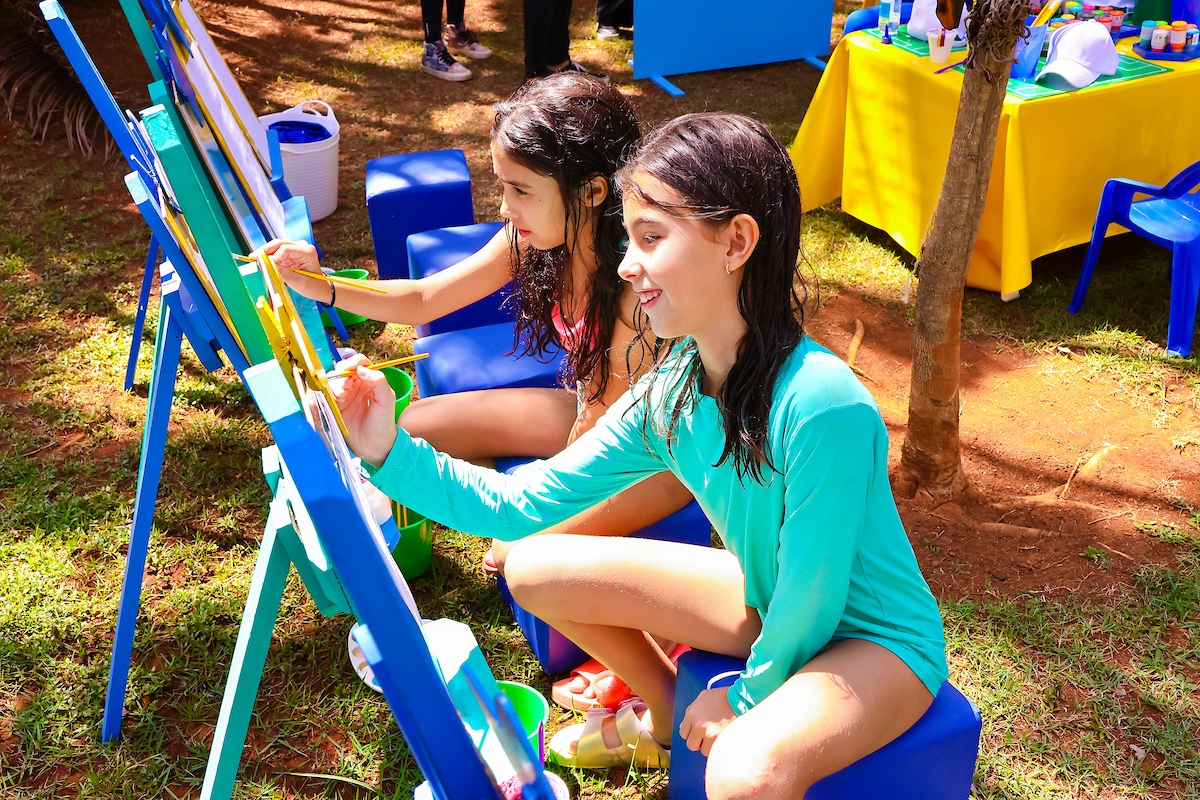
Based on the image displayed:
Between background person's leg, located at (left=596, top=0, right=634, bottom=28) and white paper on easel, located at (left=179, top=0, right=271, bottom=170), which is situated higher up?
white paper on easel, located at (left=179, top=0, right=271, bottom=170)

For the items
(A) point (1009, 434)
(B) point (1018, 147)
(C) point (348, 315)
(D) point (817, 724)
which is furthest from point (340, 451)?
(B) point (1018, 147)

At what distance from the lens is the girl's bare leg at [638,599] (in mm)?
1705

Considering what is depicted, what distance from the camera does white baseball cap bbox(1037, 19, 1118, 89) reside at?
3.32 m

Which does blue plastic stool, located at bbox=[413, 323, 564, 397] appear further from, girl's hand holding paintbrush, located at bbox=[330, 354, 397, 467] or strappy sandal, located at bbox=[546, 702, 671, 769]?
girl's hand holding paintbrush, located at bbox=[330, 354, 397, 467]

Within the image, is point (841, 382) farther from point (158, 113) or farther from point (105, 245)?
point (105, 245)

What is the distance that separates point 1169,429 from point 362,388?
248 centimetres

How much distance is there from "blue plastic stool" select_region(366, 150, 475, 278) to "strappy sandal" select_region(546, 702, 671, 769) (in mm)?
2025

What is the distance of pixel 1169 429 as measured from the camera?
2916mm

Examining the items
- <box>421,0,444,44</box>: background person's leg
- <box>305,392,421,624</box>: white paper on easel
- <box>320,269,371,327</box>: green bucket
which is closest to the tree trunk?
<box>305,392,421,624</box>: white paper on easel

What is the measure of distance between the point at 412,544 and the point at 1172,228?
2.56 metres

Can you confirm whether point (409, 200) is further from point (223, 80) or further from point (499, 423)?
point (499, 423)

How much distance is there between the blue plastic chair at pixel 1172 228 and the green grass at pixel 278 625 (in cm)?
10

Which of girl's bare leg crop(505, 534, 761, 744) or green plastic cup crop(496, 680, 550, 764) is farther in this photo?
green plastic cup crop(496, 680, 550, 764)

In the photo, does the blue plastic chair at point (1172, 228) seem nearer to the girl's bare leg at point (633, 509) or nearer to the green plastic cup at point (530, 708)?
the girl's bare leg at point (633, 509)
